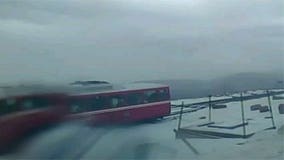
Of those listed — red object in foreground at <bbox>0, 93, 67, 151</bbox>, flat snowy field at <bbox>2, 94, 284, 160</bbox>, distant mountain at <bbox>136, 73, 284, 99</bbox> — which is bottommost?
flat snowy field at <bbox>2, 94, 284, 160</bbox>

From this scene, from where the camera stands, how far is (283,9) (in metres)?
2.35

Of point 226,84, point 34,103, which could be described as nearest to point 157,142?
point 226,84

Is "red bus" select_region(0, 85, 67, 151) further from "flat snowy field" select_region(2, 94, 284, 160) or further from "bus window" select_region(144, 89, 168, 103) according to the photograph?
"bus window" select_region(144, 89, 168, 103)

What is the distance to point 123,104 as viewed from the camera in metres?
2.33

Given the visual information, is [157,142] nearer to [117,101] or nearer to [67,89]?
[117,101]

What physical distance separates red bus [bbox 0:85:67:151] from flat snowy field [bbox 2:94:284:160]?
7 centimetres

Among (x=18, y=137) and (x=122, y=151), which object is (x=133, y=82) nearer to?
(x=122, y=151)

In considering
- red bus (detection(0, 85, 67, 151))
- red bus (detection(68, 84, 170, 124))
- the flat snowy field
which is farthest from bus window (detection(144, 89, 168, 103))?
red bus (detection(0, 85, 67, 151))

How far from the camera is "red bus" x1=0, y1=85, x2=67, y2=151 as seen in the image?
219 centimetres

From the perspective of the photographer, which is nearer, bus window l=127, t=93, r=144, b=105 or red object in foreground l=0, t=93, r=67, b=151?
red object in foreground l=0, t=93, r=67, b=151

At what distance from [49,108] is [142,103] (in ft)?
1.60

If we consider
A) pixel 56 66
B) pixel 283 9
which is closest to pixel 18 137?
pixel 56 66

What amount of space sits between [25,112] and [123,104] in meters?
0.50

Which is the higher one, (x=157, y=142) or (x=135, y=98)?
(x=135, y=98)
